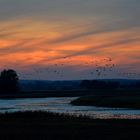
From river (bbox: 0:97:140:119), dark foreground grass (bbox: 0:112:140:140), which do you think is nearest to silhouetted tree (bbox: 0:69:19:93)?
river (bbox: 0:97:140:119)

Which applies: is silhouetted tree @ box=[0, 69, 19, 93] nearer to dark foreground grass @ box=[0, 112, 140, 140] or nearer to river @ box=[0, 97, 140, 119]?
river @ box=[0, 97, 140, 119]

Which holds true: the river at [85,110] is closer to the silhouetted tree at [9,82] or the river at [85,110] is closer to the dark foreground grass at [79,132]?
the dark foreground grass at [79,132]

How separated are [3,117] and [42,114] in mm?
4331

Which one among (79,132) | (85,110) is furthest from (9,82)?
(79,132)

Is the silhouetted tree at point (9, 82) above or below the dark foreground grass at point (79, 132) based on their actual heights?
above

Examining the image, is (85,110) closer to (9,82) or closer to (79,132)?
(79,132)

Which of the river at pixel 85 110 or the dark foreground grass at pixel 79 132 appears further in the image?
the river at pixel 85 110

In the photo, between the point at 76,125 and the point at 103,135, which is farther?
the point at 76,125

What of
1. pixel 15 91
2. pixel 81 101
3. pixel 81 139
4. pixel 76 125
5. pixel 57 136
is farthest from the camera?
pixel 15 91

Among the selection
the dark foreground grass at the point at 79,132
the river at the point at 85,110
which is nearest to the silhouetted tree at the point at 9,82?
the river at the point at 85,110

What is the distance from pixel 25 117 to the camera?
53.1 m

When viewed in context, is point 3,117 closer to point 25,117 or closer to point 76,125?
point 25,117

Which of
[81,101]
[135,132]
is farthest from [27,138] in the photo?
[81,101]

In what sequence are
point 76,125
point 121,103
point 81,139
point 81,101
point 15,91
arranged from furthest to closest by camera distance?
point 15,91, point 81,101, point 121,103, point 76,125, point 81,139
